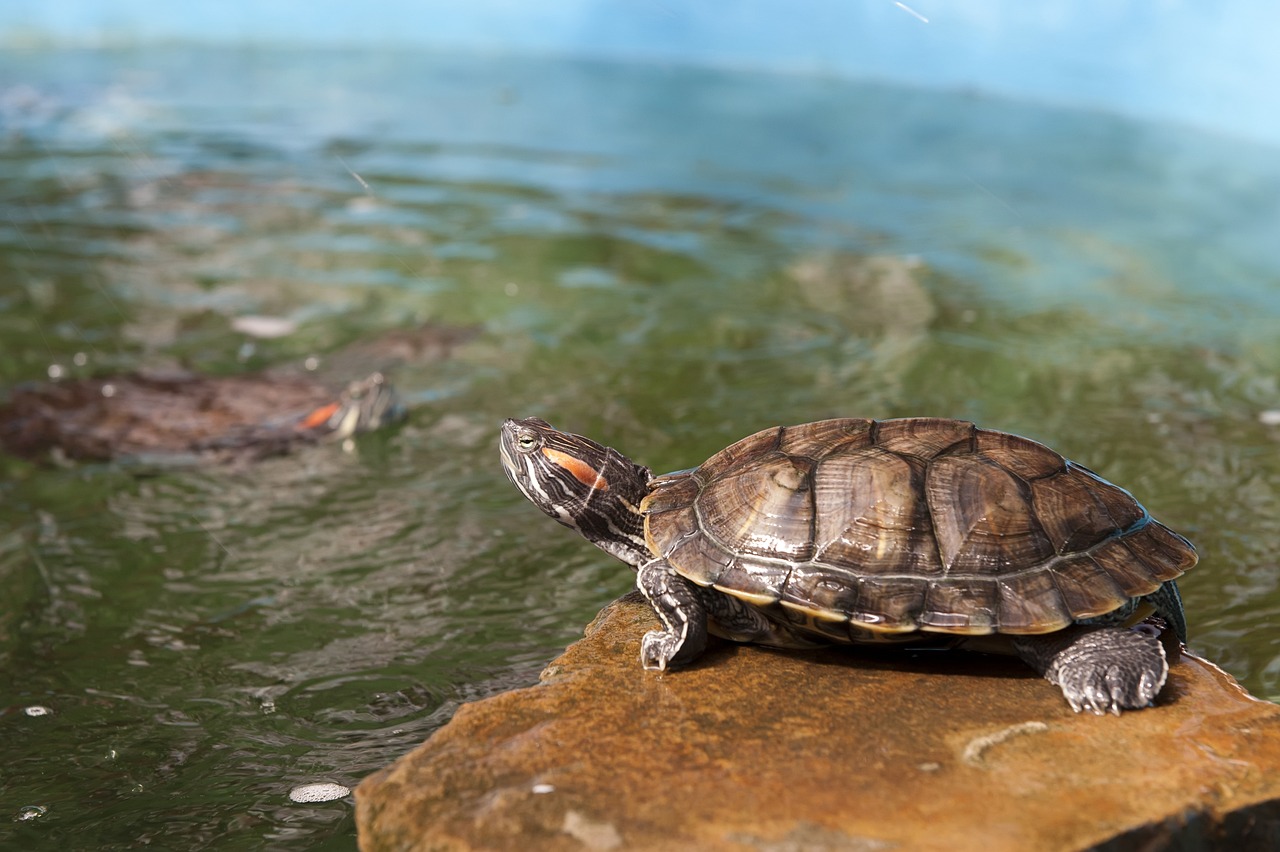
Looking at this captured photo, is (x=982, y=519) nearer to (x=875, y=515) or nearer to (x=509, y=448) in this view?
(x=875, y=515)

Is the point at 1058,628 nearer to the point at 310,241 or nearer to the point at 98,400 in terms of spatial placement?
the point at 98,400

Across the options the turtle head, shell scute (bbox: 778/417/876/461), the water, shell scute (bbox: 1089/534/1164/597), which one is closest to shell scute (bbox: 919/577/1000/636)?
shell scute (bbox: 1089/534/1164/597)

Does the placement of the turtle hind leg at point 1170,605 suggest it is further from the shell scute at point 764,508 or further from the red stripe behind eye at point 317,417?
the red stripe behind eye at point 317,417

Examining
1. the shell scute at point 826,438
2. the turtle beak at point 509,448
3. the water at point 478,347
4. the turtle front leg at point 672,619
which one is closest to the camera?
the turtle front leg at point 672,619

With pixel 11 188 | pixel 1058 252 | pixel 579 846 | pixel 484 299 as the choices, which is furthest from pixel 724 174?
pixel 579 846

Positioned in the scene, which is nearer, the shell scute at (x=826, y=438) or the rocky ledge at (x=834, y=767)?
the rocky ledge at (x=834, y=767)

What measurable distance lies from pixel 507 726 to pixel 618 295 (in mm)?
7280

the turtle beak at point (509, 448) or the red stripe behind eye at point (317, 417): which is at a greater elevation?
the turtle beak at point (509, 448)

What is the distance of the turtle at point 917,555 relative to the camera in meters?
3.68

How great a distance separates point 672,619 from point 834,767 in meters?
0.87

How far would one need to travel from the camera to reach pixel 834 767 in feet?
10.7

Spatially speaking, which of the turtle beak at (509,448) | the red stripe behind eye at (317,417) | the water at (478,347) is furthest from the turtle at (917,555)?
the red stripe behind eye at (317,417)

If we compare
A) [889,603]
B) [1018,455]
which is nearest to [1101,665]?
[889,603]

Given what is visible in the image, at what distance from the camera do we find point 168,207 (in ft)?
44.7
